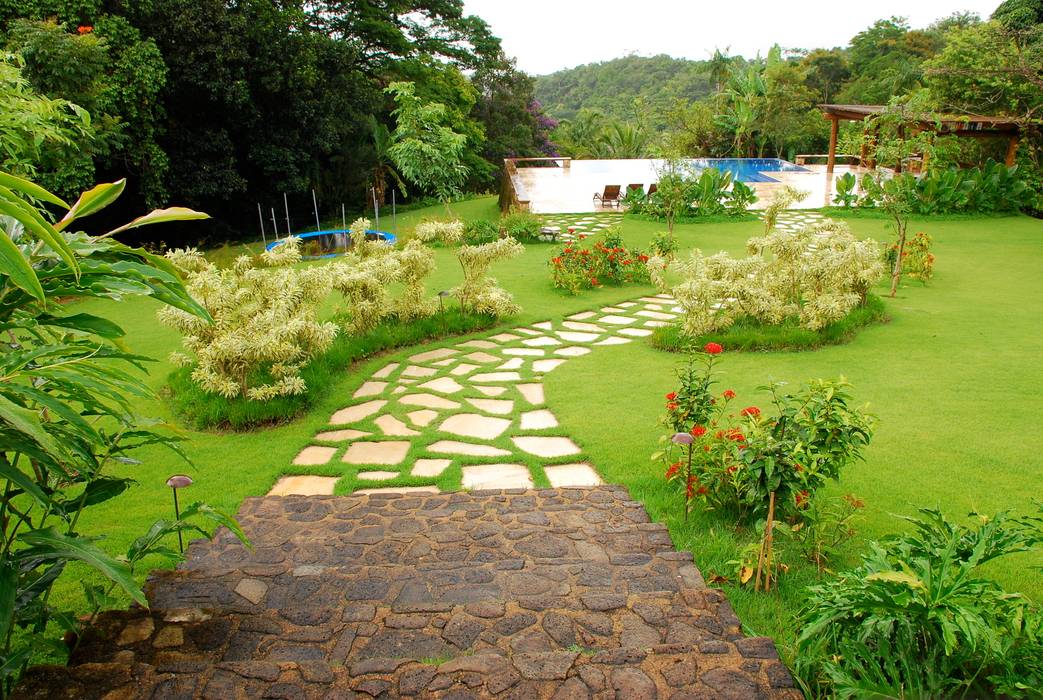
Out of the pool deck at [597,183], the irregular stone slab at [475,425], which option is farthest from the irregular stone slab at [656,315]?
the pool deck at [597,183]

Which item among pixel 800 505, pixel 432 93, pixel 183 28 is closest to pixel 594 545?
pixel 800 505

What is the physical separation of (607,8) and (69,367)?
7595cm

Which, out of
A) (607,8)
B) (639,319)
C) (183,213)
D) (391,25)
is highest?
(607,8)

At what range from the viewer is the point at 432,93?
67.2ft

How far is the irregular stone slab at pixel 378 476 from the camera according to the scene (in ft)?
15.2

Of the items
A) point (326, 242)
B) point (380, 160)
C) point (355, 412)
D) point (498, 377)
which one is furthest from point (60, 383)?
point (380, 160)

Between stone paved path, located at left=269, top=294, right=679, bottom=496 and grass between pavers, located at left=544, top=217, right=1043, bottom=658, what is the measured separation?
259 mm

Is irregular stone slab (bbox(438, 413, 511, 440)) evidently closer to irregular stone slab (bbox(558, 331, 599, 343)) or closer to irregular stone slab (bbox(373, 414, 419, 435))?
irregular stone slab (bbox(373, 414, 419, 435))

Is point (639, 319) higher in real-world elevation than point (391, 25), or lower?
lower

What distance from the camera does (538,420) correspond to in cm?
558

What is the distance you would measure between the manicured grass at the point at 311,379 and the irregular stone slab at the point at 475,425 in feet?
4.18

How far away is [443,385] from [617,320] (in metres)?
3.02

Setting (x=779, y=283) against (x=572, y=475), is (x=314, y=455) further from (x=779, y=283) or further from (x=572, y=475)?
(x=779, y=283)

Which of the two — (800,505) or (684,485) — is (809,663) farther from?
(684,485)
